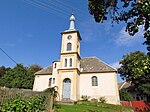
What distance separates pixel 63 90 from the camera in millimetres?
26844

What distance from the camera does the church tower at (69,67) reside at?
26297 mm

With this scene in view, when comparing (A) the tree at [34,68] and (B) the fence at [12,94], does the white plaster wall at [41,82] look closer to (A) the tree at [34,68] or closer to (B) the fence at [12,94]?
(A) the tree at [34,68]

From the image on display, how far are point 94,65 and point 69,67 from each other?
19.4 ft

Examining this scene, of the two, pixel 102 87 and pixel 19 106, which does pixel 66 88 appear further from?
pixel 19 106

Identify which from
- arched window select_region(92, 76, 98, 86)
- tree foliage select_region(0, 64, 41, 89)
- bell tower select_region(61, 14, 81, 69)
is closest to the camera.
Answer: bell tower select_region(61, 14, 81, 69)

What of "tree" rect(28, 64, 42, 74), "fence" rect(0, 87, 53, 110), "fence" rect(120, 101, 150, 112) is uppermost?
"tree" rect(28, 64, 42, 74)

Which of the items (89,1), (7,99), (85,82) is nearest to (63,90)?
(85,82)

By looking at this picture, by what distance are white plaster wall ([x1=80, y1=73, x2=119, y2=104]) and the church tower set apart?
2021mm

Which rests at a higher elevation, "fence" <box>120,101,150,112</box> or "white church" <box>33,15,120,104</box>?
"white church" <box>33,15,120,104</box>

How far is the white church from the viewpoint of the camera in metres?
26.6

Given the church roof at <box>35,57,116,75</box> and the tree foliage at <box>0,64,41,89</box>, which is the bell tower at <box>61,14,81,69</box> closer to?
the church roof at <box>35,57,116,75</box>

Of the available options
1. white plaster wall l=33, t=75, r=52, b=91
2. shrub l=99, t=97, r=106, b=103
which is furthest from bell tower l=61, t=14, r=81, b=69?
shrub l=99, t=97, r=106, b=103

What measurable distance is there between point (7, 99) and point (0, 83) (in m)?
31.4

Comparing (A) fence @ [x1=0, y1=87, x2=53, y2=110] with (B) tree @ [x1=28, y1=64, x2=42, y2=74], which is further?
(B) tree @ [x1=28, y1=64, x2=42, y2=74]
